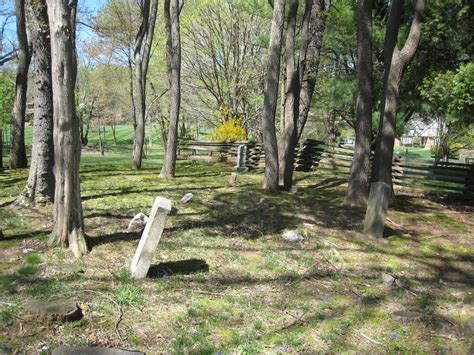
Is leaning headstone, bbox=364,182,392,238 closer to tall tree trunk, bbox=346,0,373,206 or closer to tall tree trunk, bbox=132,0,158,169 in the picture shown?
tall tree trunk, bbox=346,0,373,206

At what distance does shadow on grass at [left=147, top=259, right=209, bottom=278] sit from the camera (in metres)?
5.02

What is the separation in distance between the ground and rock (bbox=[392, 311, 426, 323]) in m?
0.03

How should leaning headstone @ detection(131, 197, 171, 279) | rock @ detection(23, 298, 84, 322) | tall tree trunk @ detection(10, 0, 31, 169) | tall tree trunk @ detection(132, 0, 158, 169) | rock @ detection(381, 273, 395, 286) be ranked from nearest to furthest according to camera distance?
1. rock @ detection(23, 298, 84, 322)
2. leaning headstone @ detection(131, 197, 171, 279)
3. rock @ detection(381, 273, 395, 286)
4. tall tree trunk @ detection(10, 0, 31, 169)
5. tall tree trunk @ detection(132, 0, 158, 169)

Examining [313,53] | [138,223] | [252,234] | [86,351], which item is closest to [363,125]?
[252,234]

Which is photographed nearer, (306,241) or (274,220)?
(306,241)

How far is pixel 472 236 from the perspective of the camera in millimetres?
7766

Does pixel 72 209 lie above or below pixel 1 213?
above

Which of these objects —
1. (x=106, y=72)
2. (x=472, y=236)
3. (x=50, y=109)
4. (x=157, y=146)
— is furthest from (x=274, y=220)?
(x=157, y=146)

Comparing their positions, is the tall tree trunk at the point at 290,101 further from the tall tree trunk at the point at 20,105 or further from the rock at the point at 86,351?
the tall tree trunk at the point at 20,105

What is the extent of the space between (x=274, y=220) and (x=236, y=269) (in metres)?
2.47

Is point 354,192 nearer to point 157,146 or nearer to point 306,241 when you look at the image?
point 306,241

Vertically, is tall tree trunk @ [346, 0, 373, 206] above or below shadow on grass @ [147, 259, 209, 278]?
above

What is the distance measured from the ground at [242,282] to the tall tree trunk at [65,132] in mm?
351

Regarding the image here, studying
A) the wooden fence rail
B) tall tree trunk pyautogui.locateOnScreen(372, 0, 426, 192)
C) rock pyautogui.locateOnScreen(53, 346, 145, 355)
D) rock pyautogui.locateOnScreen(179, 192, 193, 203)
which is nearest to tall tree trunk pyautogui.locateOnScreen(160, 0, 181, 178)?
rock pyautogui.locateOnScreen(179, 192, 193, 203)
